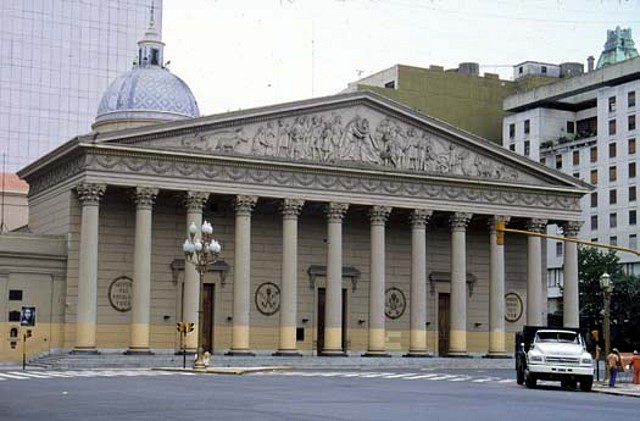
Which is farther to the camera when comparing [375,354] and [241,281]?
[375,354]

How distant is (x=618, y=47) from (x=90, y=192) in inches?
3475

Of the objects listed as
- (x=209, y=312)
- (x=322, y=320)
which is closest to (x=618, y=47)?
(x=322, y=320)

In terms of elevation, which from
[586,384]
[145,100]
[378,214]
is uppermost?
[145,100]

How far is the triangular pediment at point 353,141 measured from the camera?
63.8 metres

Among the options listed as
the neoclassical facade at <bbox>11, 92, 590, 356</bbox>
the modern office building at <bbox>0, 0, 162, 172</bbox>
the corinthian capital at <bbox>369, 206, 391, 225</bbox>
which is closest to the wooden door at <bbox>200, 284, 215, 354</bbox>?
the neoclassical facade at <bbox>11, 92, 590, 356</bbox>

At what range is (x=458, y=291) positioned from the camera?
70125 millimetres

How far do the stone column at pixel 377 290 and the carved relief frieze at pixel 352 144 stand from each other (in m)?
3.70

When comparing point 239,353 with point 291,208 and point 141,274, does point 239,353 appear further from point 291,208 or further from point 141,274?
point 291,208

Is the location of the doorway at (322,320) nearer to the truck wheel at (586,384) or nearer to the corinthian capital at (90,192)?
the corinthian capital at (90,192)

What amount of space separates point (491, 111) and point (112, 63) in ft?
133

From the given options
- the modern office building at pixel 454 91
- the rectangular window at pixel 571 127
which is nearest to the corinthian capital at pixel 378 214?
the modern office building at pixel 454 91

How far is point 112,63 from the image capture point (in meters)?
119

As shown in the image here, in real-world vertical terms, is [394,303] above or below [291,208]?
below

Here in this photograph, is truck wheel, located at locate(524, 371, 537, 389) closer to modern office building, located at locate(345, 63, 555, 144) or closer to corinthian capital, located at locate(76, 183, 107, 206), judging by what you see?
corinthian capital, located at locate(76, 183, 107, 206)
